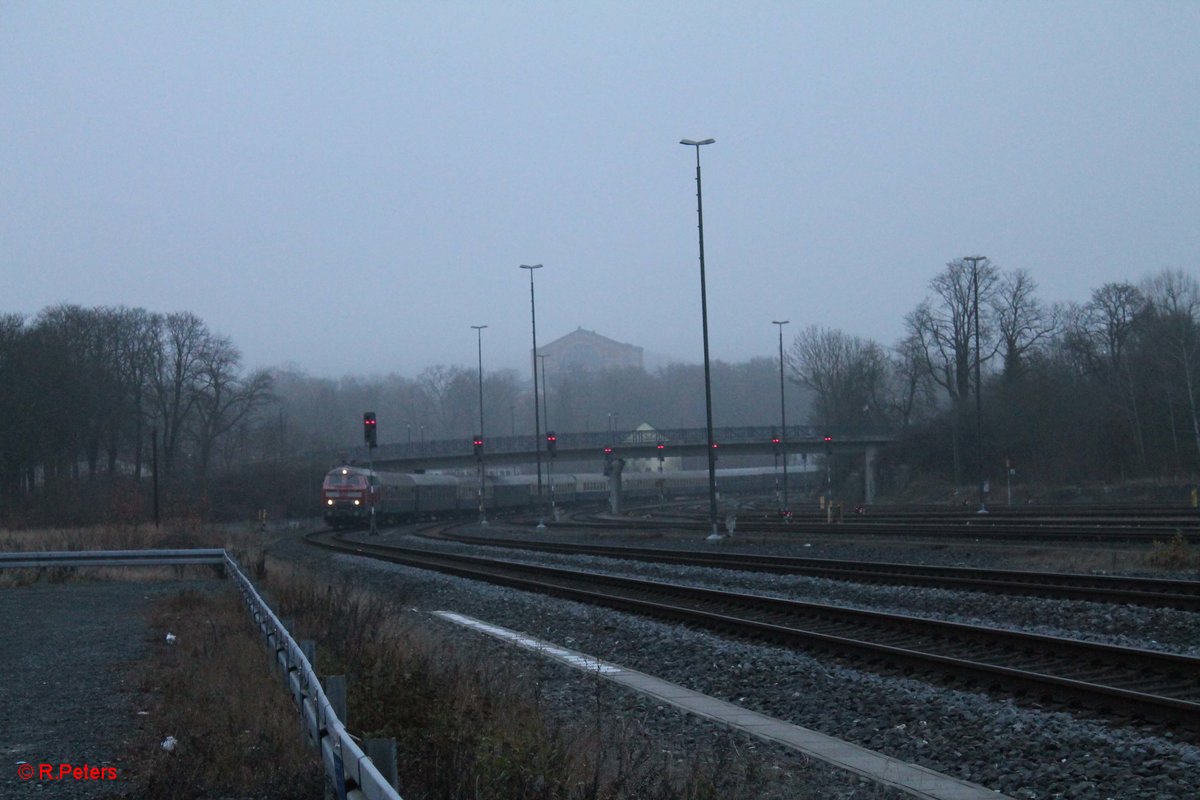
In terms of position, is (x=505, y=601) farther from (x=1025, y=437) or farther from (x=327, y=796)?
(x=1025, y=437)

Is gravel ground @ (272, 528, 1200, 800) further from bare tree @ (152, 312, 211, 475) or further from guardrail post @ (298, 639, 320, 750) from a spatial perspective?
bare tree @ (152, 312, 211, 475)

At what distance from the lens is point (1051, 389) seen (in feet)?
236

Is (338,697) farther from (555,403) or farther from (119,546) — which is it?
(555,403)

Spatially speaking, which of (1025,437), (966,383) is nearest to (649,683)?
(1025,437)

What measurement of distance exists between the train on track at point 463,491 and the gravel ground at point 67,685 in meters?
33.2

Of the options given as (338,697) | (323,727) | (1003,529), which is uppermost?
(338,697)

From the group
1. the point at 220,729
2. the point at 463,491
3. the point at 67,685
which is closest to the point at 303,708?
the point at 220,729

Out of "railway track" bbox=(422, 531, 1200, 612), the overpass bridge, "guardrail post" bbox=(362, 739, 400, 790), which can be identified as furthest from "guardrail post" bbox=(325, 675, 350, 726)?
the overpass bridge

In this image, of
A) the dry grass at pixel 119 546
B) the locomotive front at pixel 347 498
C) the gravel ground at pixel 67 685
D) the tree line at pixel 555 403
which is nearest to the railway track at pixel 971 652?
the gravel ground at pixel 67 685

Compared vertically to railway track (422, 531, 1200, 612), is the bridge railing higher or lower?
higher

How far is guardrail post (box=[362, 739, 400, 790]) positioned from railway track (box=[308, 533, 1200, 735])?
6.73 m

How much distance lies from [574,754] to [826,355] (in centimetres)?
9635

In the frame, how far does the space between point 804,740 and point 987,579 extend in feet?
40.2

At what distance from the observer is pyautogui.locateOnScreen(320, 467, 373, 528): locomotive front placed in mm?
60750
